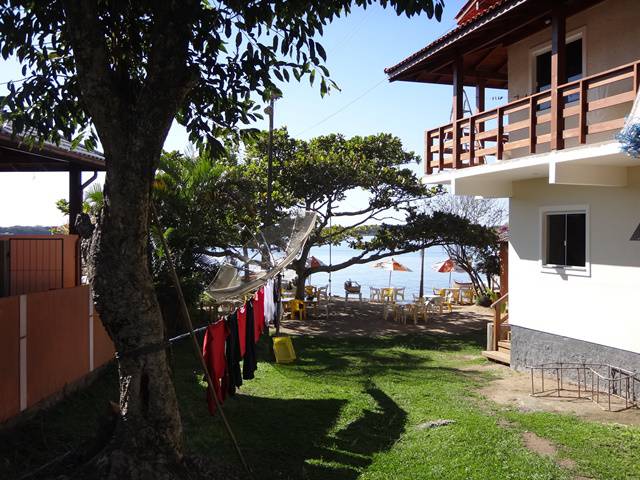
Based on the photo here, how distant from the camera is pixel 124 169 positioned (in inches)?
191

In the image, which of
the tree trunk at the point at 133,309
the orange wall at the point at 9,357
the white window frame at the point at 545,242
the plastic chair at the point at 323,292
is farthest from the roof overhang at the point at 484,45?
the plastic chair at the point at 323,292

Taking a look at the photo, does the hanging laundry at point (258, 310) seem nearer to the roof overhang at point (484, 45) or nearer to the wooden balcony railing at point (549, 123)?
the wooden balcony railing at point (549, 123)

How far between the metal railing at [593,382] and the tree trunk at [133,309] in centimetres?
634

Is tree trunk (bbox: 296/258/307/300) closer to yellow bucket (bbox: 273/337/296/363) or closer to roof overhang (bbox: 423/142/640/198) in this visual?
yellow bucket (bbox: 273/337/296/363)

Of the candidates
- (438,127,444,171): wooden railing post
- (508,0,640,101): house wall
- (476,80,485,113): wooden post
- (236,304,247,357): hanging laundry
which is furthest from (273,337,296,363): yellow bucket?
(508,0,640,101): house wall

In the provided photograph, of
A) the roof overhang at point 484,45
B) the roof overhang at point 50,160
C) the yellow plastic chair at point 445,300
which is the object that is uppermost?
the roof overhang at point 484,45

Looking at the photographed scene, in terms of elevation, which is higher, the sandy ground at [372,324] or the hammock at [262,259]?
the hammock at [262,259]

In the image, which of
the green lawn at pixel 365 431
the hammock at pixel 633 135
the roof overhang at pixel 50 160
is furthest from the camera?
the roof overhang at pixel 50 160

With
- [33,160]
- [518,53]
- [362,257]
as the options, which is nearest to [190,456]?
[33,160]

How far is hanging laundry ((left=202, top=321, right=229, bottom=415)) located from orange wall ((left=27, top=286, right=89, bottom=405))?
6.94ft

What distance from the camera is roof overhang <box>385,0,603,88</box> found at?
930cm

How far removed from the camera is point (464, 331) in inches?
701

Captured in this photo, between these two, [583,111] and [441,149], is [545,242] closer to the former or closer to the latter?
[441,149]

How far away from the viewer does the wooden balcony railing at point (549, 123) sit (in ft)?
26.5
